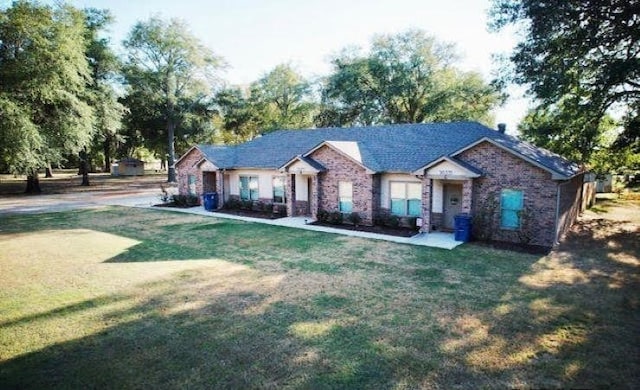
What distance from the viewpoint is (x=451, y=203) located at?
56.1ft

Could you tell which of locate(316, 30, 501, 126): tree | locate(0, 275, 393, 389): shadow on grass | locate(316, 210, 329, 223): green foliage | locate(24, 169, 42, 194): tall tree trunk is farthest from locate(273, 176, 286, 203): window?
locate(24, 169, 42, 194): tall tree trunk

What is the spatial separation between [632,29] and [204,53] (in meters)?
44.5

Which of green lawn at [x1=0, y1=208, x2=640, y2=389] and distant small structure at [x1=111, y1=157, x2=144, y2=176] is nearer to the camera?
green lawn at [x1=0, y1=208, x2=640, y2=389]

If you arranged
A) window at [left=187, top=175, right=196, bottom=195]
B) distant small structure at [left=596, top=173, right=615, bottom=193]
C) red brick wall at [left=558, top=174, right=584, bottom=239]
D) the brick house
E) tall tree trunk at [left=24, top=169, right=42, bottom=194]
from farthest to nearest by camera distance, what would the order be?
1. tall tree trunk at [left=24, top=169, right=42, bottom=194]
2. distant small structure at [left=596, top=173, right=615, bottom=193]
3. window at [left=187, top=175, right=196, bottom=195]
4. red brick wall at [left=558, top=174, right=584, bottom=239]
5. the brick house

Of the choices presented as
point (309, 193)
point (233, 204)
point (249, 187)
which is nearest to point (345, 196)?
point (309, 193)

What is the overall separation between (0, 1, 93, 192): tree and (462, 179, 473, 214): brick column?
27.4 m

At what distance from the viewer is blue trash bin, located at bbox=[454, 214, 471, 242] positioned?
50.0 ft

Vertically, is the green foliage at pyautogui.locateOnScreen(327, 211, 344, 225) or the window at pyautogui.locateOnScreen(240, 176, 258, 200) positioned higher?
the window at pyautogui.locateOnScreen(240, 176, 258, 200)

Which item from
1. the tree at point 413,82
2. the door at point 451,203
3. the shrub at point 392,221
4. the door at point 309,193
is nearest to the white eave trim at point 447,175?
the door at point 451,203

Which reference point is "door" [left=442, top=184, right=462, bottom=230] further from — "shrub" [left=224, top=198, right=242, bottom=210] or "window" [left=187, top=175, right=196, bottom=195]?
"window" [left=187, top=175, right=196, bottom=195]

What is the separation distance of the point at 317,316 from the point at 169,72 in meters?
45.4

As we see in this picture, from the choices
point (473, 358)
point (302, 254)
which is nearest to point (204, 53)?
point (302, 254)

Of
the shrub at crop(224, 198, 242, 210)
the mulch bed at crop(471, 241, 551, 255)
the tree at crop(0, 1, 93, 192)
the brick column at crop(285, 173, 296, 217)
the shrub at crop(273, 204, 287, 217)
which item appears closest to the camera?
the mulch bed at crop(471, 241, 551, 255)

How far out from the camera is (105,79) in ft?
135
